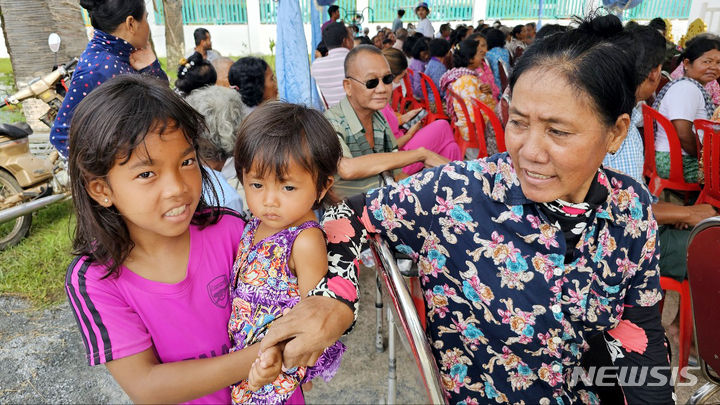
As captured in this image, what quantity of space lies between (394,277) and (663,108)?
3114 mm

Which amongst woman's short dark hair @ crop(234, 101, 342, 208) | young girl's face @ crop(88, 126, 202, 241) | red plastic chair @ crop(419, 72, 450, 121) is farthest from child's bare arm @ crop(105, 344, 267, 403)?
red plastic chair @ crop(419, 72, 450, 121)

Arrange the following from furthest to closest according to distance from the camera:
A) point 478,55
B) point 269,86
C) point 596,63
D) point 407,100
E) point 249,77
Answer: point 407,100, point 478,55, point 269,86, point 249,77, point 596,63

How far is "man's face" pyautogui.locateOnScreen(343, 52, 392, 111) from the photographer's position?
8.91 ft

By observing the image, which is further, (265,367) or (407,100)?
(407,100)

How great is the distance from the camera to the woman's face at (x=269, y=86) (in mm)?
3026

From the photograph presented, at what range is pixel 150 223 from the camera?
110 centimetres

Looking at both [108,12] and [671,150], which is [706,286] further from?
[108,12]

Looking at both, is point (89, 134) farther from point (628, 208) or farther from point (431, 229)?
point (628, 208)

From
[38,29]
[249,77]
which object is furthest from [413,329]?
[38,29]

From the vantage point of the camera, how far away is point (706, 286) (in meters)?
1.38

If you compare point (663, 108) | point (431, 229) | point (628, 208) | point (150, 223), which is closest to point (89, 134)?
point (150, 223)

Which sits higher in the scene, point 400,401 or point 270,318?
point 270,318

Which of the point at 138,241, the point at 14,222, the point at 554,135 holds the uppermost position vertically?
the point at 554,135

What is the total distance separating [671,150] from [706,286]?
2.14m
